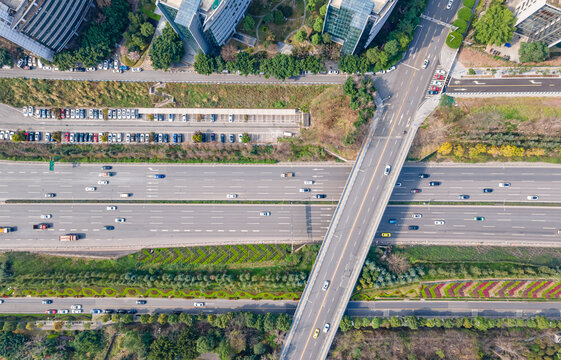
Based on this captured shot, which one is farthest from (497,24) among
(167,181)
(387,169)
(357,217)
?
(167,181)

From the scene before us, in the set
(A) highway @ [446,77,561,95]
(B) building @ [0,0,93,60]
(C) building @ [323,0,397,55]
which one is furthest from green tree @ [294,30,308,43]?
(B) building @ [0,0,93,60]

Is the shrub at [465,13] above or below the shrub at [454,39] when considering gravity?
above

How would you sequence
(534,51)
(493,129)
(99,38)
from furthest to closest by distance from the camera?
1. (493,129)
2. (99,38)
3. (534,51)

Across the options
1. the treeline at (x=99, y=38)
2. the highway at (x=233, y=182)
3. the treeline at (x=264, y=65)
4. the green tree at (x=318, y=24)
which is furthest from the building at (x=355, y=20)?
the treeline at (x=99, y=38)

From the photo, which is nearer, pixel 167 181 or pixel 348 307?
pixel 348 307

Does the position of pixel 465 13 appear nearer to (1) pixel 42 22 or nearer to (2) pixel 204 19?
(2) pixel 204 19

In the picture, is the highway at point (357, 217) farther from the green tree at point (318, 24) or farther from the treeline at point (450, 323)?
the green tree at point (318, 24)

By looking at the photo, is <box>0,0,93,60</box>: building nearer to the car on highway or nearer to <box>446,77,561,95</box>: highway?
the car on highway
